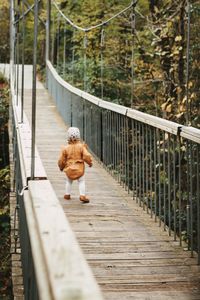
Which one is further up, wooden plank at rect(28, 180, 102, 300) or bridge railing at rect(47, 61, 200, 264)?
wooden plank at rect(28, 180, 102, 300)

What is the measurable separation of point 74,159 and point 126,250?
1468 millimetres

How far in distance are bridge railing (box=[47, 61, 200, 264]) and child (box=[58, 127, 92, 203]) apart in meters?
0.46

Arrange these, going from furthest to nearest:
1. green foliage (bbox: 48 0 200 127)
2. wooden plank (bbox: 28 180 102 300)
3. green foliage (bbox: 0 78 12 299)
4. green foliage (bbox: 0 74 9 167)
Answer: green foliage (bbox: 0 74 9 167)
green foliage (bbox: 48 0 200 127)
green foliage (bbox: 0 78 12 299)
wooden plank (bbox: 28 180 102 300)

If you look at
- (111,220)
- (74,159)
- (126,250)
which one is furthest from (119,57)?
(126,250)

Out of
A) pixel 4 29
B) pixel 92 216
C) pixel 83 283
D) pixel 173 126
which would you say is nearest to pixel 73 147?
pixel 92 216

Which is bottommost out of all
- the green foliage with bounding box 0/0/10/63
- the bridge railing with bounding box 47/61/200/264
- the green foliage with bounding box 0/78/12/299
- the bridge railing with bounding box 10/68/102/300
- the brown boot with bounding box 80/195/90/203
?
the green foliage with bounding box 0/78/12/299

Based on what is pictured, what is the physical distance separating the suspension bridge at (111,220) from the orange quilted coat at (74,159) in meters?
0.27

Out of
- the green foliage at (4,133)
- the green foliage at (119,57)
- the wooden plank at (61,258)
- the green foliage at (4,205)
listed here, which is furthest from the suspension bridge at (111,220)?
the green foliage at (4,133)

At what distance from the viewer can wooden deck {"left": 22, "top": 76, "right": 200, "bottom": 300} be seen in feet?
9.73

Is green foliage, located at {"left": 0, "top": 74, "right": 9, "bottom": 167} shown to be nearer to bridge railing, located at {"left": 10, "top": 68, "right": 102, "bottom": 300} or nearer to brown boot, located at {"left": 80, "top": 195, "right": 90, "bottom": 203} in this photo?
brown boot, located at {"left": 80, "top": 195, "right": 90, "bottom": 203}

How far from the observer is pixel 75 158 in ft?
16.1

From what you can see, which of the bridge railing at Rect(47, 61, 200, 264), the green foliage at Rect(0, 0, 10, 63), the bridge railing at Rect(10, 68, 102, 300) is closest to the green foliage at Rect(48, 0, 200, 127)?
the bridge railing at Rect(47, 61, 200, 264)

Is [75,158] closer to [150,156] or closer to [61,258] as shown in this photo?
[150,156]

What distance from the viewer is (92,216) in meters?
4.49
